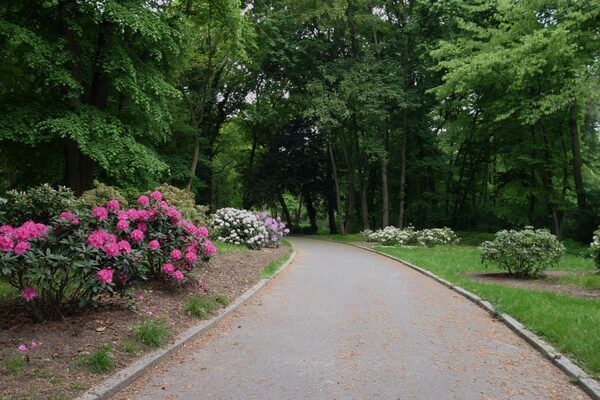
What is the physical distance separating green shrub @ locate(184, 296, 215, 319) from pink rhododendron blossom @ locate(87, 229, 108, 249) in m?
1.98

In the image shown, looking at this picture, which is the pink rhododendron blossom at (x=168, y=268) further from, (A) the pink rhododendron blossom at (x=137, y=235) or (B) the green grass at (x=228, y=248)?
(B) the green grass at (x=228, y=248)

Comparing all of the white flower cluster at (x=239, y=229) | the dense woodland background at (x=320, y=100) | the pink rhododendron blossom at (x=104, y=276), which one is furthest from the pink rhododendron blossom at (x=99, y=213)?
the white flower cluster at (x=239, y=229)

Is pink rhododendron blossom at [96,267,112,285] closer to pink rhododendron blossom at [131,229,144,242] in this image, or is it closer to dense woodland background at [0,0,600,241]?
pink rhododendron blossom at [131,229,144,242]

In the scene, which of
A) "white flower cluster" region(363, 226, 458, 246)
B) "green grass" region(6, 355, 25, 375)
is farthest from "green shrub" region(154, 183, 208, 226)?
"white flower cluster" region(363, 226, 458, 246)

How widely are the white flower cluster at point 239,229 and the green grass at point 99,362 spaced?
11272 mm

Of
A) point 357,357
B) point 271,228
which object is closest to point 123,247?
point 357,357

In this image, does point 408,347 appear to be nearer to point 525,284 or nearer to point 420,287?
point 420,287

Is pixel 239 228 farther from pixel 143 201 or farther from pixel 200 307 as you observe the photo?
pixel 200 307

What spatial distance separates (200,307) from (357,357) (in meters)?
2.74

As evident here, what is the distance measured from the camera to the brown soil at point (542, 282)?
9.17m

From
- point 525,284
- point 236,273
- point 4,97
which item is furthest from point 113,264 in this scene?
point 4,97

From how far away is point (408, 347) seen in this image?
5.91 meters

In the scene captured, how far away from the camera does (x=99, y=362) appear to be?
181 inches

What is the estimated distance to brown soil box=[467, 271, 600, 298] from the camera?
9.17 metres
